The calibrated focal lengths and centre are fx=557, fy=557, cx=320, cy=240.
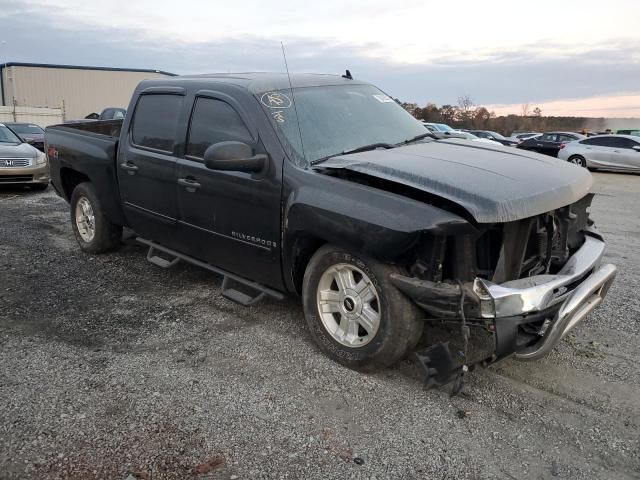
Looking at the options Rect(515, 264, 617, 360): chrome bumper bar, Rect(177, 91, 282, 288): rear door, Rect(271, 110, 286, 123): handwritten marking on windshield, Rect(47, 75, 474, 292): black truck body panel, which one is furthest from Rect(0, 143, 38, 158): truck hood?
Rect(515, 264, 617, 360): chrome bumper bar

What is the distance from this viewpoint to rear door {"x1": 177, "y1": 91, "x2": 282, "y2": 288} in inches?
153

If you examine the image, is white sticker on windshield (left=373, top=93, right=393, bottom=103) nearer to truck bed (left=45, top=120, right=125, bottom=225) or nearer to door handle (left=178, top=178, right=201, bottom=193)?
door handle (left=178, top=178, right=201, bottom=193)

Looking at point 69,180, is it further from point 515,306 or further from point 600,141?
point 600,141

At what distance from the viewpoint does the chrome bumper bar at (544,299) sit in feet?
9.70

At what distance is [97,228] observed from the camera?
5.98m

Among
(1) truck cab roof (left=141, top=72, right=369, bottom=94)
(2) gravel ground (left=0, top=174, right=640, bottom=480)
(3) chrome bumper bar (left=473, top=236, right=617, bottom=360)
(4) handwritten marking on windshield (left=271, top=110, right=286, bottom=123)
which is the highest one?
(1) truck cab roof (left=141, top=72, right=369, bottom=94)

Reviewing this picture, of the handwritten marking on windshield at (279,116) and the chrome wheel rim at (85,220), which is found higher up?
the handwritten marking on windshield at (279,116)

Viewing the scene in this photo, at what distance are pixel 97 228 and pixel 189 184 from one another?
83.2 inches

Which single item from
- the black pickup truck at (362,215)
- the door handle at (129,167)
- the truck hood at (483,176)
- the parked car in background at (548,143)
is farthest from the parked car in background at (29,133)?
the parked car in background at (548,143)

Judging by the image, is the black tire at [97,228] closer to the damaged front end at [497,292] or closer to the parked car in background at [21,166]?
the damaged front end at [497,292]

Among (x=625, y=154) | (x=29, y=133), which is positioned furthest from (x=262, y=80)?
(x=625, y=154)

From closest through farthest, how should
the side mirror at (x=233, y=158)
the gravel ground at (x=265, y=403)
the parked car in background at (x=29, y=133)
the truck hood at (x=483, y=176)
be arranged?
1. the gravel ground at (x=265, y=403)
2. the truck hood at (x=483, y=176)
3. the side mirror at (x=233, y=158)
4. the parked car in background at (x=29, y=133)

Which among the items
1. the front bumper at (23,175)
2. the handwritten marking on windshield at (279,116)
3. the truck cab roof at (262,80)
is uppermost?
the truck cab roof at (262,80)

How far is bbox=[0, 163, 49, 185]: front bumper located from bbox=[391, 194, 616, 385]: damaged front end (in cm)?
950
